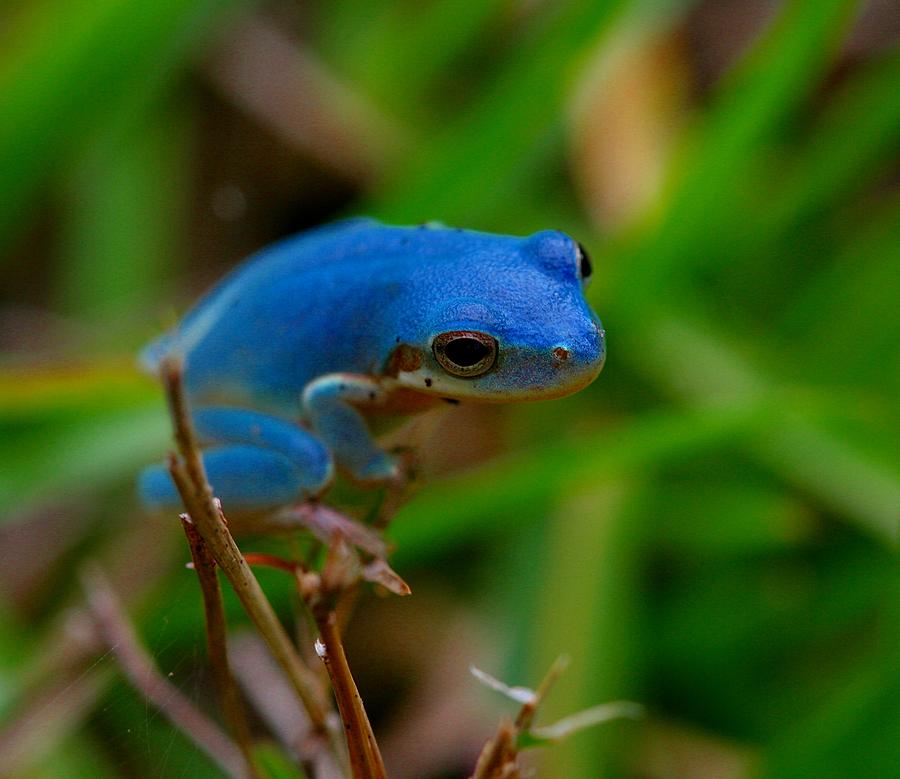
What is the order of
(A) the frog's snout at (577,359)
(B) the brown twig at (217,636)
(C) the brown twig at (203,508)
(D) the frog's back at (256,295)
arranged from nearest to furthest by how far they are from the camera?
1. (C) the brown twig at (203,508)
2. (B) the brown twig at (217,636)
3. (A) the frog's snout at (577,359)
4. (D) the frog's back at (256,295)

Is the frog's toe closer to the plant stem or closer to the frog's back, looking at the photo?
the frog's back

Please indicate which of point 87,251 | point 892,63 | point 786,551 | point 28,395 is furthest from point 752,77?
point 87,251

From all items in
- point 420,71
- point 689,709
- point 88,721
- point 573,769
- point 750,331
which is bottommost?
point 88,721

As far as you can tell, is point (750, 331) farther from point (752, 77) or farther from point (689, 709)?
point (689, 709)

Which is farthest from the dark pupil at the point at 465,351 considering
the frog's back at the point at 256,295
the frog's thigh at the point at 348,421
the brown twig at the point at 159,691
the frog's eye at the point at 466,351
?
the brown twig at the point at 159,691

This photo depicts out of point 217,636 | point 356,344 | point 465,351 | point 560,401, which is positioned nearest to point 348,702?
point 217,636

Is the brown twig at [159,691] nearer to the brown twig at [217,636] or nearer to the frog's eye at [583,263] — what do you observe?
the brown twig at [217,636]
